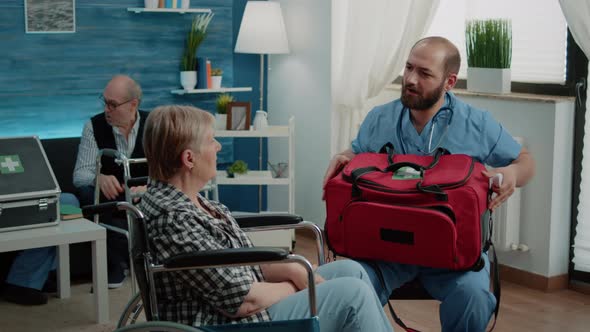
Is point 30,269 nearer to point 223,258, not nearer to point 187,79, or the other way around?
point 187,79

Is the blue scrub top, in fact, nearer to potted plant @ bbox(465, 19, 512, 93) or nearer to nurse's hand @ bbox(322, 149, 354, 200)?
nurse's hand @ bbox(322, 149, 354, 200)

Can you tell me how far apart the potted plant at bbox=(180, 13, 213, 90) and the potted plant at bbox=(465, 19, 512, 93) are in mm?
1702

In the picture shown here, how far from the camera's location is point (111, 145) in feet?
13.9

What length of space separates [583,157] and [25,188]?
250 centimetres

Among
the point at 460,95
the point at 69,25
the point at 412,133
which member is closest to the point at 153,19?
the point at 69,25

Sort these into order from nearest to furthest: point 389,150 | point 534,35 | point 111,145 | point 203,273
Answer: point 203,273, point 389,150, point 111,145, point 534,35

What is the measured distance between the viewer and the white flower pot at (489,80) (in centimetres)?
436

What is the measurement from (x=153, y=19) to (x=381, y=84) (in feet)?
4.70

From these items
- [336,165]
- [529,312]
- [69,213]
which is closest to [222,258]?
[336,165]

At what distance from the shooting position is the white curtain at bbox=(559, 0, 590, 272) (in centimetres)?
380

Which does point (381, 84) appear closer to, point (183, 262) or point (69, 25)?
point (69, 25)

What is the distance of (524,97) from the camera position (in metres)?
4.19

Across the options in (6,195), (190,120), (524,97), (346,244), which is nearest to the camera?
(190,120)

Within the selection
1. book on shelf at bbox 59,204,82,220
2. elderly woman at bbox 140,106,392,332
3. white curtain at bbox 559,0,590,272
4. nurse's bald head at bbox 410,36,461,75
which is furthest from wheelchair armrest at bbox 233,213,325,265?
white curtain at bbox 559,0,590,272
